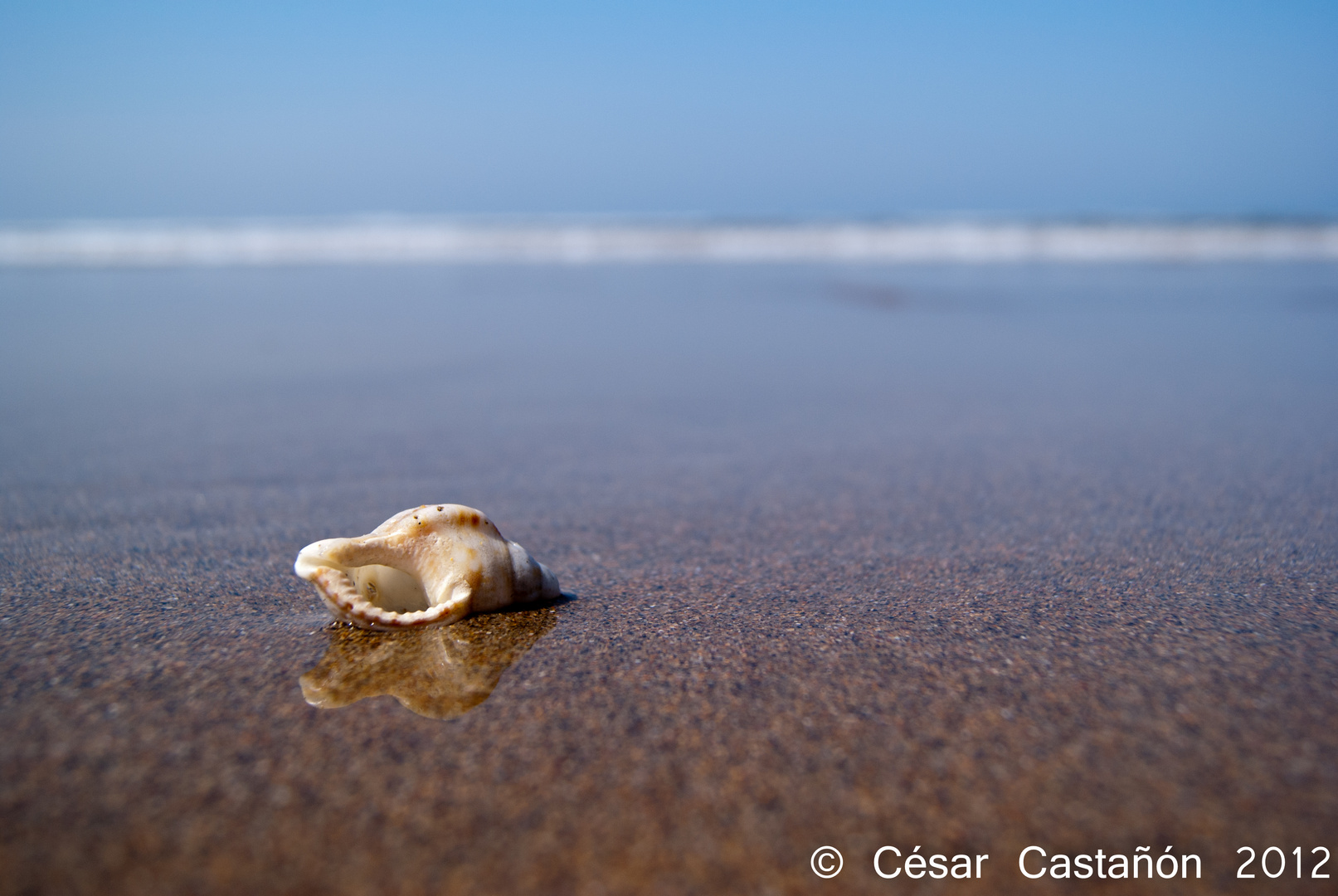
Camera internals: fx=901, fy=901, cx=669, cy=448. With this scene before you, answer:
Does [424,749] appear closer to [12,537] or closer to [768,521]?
[768,521]

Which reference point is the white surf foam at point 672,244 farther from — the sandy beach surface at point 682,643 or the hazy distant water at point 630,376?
the sandy beach surface at point 682,643

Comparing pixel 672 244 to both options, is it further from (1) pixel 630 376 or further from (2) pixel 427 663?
(2) pixel 427 663

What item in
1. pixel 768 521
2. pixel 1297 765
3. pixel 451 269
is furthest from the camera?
pixel 451 269

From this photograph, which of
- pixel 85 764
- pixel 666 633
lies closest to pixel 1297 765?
pixel 666 633

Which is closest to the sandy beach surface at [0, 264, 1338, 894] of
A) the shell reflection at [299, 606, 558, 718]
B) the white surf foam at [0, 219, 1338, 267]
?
the shell reflection at [299, 606, 558, 718]

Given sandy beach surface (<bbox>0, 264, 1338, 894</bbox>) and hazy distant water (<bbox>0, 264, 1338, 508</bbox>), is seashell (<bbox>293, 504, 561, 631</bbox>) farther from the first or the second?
hazy distant water (<bbox>0, 264, 1338, 508</bbox>)

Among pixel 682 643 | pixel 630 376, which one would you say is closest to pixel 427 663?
pixel 682 643
